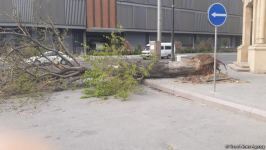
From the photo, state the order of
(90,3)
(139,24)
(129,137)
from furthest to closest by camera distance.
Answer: (139,24) → (90,3) → (129,137)

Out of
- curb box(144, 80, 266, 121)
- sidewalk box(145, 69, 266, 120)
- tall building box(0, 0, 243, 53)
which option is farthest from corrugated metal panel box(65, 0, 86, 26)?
curb box(144, 80, 266, 121)

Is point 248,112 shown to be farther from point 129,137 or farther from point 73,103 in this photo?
point 73,103

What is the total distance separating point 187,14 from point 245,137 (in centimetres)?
5472

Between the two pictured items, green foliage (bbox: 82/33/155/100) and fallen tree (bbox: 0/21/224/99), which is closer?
green foliage (bbox: 82/33/155/100)

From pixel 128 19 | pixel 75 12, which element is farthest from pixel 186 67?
pixel 128 19

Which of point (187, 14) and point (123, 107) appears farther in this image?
point (187, 14)

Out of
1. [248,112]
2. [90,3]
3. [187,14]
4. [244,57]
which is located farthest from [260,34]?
[187,14]

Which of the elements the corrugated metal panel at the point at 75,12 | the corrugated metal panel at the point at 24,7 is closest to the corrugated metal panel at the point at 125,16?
the corrugated metal panel at the point at 75,12

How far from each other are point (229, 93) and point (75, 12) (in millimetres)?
36756

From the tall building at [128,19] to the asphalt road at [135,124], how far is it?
24912mm

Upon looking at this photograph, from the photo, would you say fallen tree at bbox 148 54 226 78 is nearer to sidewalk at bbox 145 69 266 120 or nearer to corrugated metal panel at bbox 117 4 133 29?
sidewalk at bbox 145 69 266 120

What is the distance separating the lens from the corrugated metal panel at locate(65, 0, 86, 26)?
1722 inches

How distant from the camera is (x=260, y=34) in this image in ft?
53.8

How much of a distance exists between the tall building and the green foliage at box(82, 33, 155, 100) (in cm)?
2180
